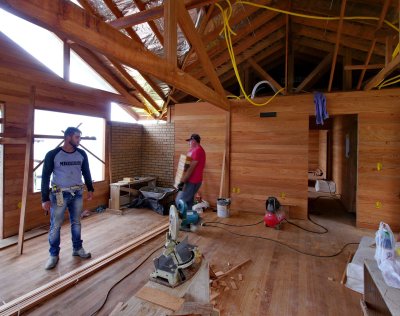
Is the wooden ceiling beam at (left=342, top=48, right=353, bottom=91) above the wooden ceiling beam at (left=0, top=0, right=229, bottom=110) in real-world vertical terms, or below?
above

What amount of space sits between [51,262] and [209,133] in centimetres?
373

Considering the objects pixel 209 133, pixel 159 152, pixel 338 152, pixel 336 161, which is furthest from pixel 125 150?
pixel 336 161

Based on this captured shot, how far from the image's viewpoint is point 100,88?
5.23 metres

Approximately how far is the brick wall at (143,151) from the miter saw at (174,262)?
4.02 metres

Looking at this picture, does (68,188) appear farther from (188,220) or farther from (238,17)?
(238,17)

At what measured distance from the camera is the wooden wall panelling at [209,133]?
17.5ft

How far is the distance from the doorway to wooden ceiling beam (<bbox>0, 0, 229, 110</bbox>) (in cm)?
437

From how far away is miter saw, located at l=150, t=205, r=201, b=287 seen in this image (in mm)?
1568

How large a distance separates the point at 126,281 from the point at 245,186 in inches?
127

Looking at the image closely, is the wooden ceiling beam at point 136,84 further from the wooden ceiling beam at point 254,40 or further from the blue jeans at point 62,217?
the blue jeans at point 62,217

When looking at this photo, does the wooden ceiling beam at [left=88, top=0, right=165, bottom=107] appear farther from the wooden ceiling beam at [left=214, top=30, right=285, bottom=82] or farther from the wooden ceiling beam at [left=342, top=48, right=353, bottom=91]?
the wooden ceiling beam at [left=342, top=48, right=353, bottom=91]

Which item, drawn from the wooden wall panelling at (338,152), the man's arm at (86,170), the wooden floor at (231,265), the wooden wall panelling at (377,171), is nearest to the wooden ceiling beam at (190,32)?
the man's arm at (86,170)

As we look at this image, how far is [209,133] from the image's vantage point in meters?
5.42

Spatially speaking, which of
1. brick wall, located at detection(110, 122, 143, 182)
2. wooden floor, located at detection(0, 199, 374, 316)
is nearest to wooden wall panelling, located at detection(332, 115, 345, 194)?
wooden floor, located at detection(0, 199, 374, 316)
